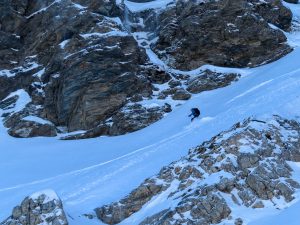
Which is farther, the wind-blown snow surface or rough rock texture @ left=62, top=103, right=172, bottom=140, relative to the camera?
rough rock texture @ left=62, top=103, right=172, bottom=140

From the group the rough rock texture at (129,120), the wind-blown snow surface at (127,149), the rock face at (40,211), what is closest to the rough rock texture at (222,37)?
the wind-blown snow surface at (127,149)

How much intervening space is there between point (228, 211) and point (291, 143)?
4.30m

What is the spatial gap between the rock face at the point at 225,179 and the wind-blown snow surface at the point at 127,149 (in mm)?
950

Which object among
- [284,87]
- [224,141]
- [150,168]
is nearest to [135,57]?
[284,87]

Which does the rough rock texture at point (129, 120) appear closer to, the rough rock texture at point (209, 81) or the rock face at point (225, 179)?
the rough rock texture at point (209, 81)

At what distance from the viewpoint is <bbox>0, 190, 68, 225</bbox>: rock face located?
55.7 feet

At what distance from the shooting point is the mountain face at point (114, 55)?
34.6 metres

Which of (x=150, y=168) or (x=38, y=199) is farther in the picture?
(x=150, y=168)

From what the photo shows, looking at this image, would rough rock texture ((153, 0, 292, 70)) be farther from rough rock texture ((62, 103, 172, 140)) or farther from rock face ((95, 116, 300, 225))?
rock face ((95, 116, 300, 225))

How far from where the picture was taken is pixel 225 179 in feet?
56.4

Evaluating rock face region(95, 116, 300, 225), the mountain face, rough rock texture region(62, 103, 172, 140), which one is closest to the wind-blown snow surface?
rough rock texture region(62, 103, 172, 140)

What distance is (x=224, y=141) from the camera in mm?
18812

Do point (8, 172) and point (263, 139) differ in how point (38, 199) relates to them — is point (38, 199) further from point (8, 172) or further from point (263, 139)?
point (8, 172)

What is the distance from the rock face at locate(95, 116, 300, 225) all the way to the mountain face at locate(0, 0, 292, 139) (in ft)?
43.9
